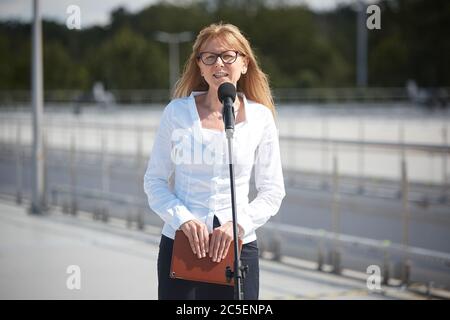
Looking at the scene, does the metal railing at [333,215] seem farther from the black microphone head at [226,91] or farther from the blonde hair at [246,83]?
the black microphone head at [226,91]

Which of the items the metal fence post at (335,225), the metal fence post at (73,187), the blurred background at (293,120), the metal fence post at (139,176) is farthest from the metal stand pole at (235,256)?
the metal fence post at (73,187)

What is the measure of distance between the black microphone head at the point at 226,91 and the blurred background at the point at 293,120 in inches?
37.0

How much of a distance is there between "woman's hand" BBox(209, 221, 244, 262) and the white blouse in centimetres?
8

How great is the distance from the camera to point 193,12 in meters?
80.7

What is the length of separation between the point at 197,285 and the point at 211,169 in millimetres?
425

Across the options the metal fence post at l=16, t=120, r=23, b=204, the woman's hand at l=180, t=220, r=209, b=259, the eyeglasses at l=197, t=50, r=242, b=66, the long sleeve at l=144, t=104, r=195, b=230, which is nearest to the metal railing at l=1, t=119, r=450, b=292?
the metal fence post at l=16, t=120, r=23, b=204

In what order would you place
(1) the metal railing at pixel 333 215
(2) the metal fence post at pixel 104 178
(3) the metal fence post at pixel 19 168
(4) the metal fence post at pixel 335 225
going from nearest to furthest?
(1) the metal railing at pixel 333 215
(4) the metal fence post at pixel 335 225
(2) the metal fence post at pixel 104 178
(3) the metal fence post at pixel 19 168

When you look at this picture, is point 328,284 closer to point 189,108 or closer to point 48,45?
point 189,108

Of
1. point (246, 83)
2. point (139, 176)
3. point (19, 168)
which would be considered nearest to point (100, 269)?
point (139, 176)

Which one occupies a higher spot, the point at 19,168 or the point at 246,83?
the point at 246,83

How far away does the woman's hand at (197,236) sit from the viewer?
310 centimetres

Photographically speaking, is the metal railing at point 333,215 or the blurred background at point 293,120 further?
the blurred background at point 293,120

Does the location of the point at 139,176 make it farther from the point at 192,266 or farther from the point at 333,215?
the point at 192,266

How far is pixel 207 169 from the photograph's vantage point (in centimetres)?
322
